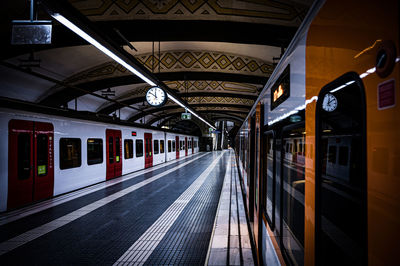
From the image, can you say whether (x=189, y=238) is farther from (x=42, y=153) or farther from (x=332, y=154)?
(x=42, y=153)

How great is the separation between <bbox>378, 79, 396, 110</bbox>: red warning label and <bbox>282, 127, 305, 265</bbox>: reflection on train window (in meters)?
0.67

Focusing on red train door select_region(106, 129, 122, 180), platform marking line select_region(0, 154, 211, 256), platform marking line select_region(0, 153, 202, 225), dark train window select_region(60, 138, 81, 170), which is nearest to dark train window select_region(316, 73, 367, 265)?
platform marking line select_region(0, 154, 211, 256)

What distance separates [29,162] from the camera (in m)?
5.25

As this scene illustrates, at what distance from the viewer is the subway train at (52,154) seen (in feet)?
15.9

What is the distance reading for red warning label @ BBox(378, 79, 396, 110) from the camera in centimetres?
56

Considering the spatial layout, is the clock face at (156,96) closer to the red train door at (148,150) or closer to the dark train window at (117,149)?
the dark train window at (117,149)

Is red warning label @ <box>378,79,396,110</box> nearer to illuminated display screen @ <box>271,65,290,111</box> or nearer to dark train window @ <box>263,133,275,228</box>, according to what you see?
illuminated display screen @ <box>271,65,290,111</box>

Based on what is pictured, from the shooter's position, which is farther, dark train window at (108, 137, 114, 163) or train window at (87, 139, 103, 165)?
dark train window at (108, 137, 114, 163)

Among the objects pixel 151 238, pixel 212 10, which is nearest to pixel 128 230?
pixel 151 238

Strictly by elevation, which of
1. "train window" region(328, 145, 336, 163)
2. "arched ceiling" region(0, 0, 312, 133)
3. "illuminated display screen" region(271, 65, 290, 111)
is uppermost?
"arched ceiling" region(0, 0, 312, 133)

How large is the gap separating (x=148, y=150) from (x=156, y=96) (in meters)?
7.18

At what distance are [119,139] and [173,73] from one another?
372 centimetres

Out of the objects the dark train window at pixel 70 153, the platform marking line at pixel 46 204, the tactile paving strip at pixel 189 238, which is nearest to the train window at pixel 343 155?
the tactile paving strip at pixel 189 238

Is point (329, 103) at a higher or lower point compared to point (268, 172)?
higher
